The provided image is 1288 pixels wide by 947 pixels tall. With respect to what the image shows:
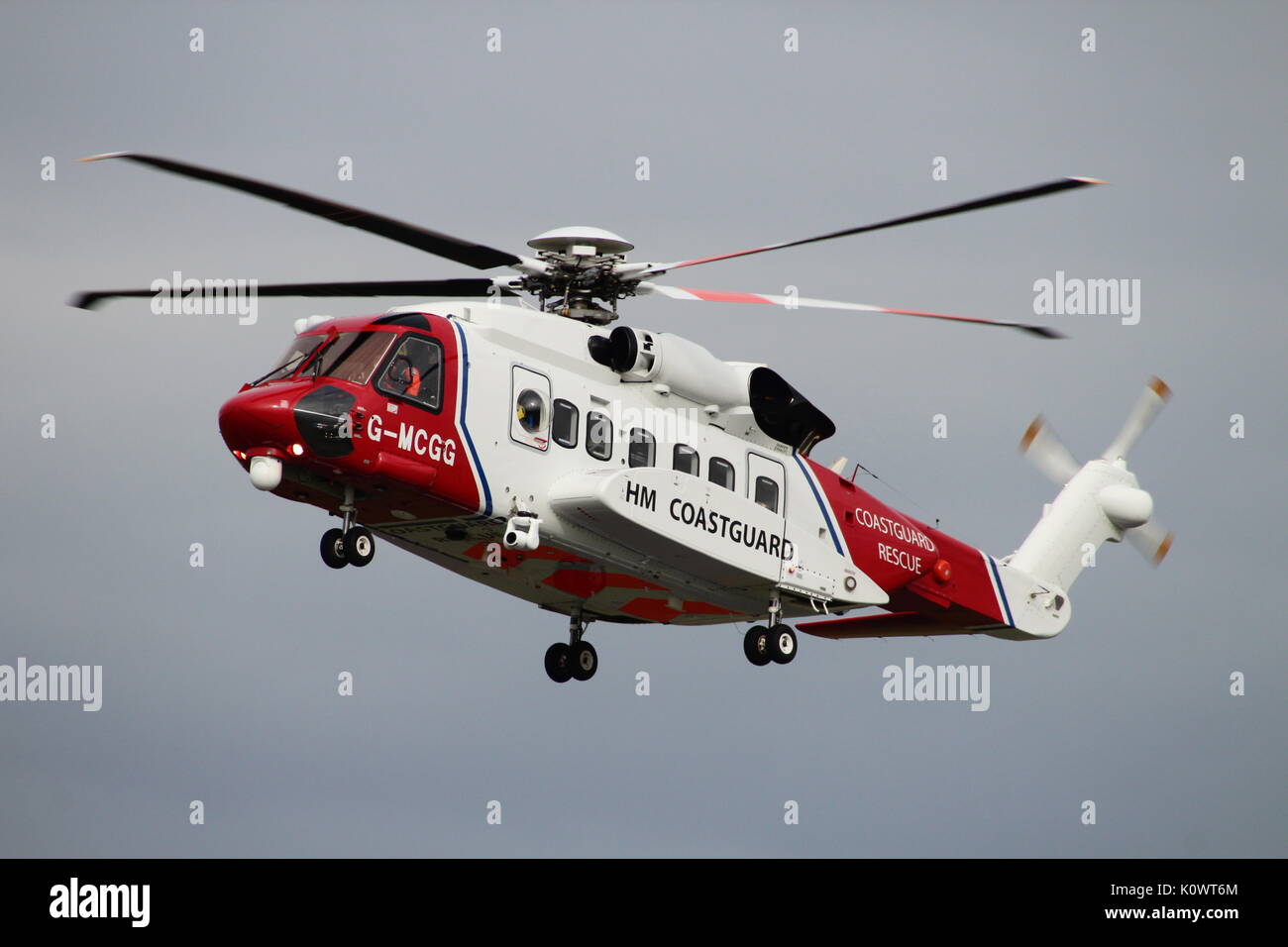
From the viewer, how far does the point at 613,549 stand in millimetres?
24312

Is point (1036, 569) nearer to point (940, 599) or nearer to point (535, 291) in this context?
point (940, 599)

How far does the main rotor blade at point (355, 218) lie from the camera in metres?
20.4

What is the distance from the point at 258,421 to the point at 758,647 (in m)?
7.76

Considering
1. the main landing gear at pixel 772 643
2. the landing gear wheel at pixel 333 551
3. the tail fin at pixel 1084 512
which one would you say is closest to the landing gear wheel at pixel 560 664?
the main landing gear at pixel 772 643

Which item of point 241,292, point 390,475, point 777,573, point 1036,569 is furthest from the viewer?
point 1036,569

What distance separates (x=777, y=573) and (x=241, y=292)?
780 centimetres

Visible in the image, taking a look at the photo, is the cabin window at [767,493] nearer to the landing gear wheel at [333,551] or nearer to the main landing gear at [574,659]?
the main landing gear at [574,659]

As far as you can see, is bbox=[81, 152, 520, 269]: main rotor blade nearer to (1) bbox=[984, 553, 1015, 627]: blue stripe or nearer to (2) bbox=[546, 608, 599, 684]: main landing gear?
(2) bbox=[546, 608, 599, 684]: main landing gear

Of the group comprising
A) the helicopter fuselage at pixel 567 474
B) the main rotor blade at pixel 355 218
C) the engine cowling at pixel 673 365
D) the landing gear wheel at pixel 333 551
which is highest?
the main rotor blade at pixel 355 218

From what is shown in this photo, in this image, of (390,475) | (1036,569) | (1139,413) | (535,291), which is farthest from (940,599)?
(390,475)

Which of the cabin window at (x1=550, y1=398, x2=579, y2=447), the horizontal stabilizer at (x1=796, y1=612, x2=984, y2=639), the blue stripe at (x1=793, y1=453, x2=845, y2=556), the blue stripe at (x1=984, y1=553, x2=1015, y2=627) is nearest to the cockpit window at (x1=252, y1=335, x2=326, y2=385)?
the cabin window at (x1=550, y1=398, x2=579, y2=447)

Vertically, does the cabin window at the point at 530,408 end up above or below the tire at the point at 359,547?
above

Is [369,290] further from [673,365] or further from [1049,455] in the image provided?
[1049,455]

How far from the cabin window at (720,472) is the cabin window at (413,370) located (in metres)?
4.26
